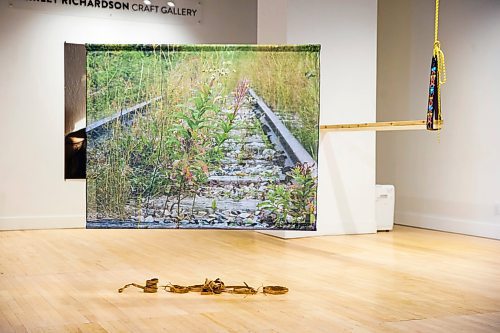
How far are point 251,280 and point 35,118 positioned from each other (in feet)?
14.0

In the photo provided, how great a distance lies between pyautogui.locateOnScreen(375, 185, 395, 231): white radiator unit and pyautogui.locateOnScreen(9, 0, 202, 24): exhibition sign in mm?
3206

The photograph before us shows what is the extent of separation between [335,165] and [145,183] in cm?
323

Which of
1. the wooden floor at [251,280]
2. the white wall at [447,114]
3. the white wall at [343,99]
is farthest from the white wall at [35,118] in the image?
the white wall at [447,114]

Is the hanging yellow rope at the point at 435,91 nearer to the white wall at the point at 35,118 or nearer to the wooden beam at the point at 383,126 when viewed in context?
the wooden beam at the point at 383,126

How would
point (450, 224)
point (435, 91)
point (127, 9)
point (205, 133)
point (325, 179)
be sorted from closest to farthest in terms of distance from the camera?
point (205, 133), point (435, 91), point (325, 179), point (450, 224), point (127, 9)

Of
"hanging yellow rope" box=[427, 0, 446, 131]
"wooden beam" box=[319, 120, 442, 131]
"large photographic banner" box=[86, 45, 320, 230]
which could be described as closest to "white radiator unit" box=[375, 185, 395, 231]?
"wooden beam" box=[319, 120, 442, 131]

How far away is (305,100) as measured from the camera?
493cm

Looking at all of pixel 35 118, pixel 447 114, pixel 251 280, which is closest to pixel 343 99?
pixel 447 114

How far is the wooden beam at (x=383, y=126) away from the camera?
628cm

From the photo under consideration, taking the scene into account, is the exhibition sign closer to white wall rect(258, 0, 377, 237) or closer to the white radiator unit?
white wall rect(258, 0, 377, 237)

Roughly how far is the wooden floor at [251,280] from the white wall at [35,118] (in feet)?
1.56

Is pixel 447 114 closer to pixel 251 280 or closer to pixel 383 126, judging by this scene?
pixel 383 126

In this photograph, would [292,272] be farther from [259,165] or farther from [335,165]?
[335,165]

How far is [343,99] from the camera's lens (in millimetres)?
7863
